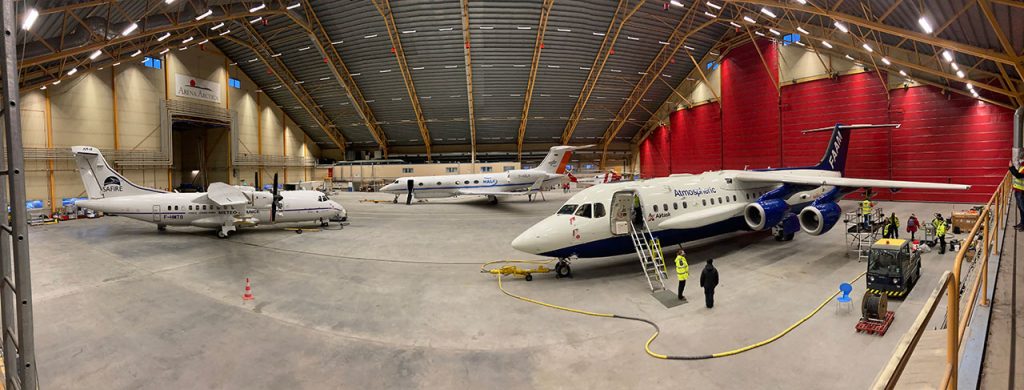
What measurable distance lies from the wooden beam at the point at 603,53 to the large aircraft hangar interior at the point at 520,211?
14.5 inches

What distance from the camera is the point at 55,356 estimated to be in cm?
767

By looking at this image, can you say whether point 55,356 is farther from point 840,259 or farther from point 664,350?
point 840,259

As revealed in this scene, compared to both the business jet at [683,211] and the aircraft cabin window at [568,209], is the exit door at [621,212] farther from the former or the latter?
the aircraft cabin window at [568,209]

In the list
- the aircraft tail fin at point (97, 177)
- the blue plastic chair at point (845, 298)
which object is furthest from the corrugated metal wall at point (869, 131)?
the aircraft tail fin at point (97, 177)

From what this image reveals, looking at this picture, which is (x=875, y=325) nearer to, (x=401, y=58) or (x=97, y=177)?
(x=97, y=177)

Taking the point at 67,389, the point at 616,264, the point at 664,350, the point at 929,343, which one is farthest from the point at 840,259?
the point at 67,389

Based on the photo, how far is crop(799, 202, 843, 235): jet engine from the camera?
14.1m

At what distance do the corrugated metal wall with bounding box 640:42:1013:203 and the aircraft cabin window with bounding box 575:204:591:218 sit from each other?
95.6 feet

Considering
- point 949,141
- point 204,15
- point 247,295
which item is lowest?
point 247,295

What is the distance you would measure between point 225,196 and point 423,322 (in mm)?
15890

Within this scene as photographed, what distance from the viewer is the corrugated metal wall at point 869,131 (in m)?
26.2

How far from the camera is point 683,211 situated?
13.9m

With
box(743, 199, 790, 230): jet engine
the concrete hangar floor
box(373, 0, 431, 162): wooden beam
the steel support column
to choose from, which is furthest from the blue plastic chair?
box(373, 0, 431, 162): wooden beam

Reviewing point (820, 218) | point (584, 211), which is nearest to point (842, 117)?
point (820, 218)
